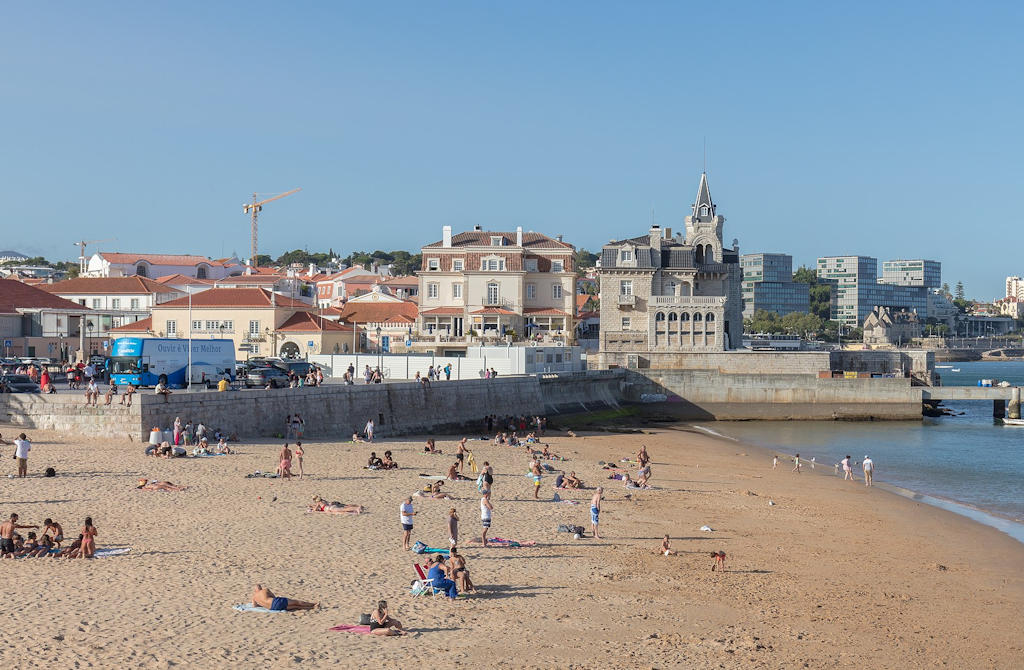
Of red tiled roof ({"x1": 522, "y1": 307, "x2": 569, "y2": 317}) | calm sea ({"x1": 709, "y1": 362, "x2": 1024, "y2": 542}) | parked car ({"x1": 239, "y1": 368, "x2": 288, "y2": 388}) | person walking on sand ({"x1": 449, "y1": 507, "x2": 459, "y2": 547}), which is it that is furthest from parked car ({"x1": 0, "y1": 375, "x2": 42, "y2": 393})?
red tiled roof ({"x1": 522, "y1": 307, "x2": 569, "y2": 317})

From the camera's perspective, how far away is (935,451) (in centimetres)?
4359

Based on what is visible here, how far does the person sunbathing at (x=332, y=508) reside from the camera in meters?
22.0

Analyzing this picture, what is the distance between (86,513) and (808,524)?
17.0 meters

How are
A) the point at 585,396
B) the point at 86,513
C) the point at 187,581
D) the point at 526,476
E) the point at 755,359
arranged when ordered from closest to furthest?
the point at 187,581
the point at 86,513
the point at 526,476
the point at 585,396
the point at 755,359

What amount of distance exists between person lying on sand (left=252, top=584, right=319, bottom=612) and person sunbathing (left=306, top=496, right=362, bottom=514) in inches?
275

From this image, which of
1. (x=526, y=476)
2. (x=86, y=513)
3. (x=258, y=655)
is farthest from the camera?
(x=526, y=476)

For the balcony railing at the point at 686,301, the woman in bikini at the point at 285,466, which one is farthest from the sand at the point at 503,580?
the balcony railing at the point at 686,301

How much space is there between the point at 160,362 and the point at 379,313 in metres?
34.8

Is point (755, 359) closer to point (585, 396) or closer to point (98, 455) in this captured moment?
point (585, 396)

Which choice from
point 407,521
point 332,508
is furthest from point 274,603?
point 332,508

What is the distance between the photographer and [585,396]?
54719 millimetres

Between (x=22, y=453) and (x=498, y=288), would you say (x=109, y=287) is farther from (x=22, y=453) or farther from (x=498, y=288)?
(x=22, y=453)

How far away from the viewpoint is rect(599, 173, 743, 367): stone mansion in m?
67.4

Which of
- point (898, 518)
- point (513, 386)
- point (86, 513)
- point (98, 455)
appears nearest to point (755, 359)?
point (513, 386)
